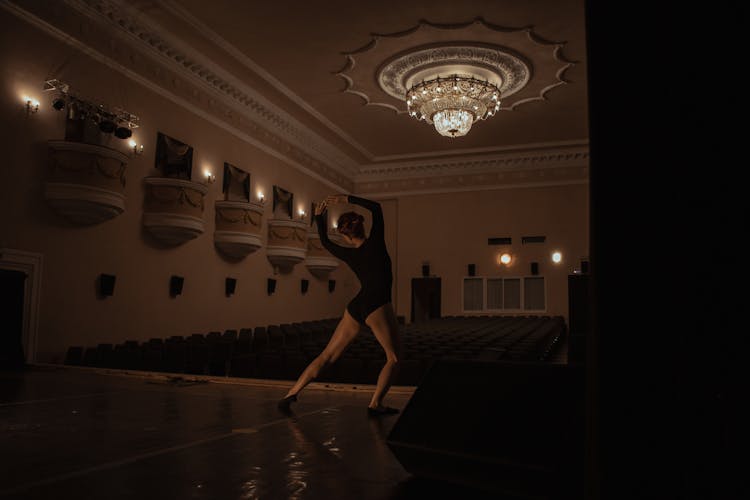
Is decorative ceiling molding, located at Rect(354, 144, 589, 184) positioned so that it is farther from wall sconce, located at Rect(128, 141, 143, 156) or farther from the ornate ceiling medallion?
wall sconce, located at Rect(128, 141, 143, 156)

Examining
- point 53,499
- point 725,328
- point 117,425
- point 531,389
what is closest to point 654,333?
point 725,328

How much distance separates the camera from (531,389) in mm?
1530

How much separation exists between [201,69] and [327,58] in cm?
255

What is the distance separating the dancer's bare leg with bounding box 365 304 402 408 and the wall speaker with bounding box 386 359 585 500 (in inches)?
48.3

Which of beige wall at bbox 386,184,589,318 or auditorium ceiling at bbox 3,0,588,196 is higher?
auditorium ceiling at bbox 3,0,588,196

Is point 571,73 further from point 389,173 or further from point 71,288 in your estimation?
point 71,288

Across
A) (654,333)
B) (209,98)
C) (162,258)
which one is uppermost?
(209,98)

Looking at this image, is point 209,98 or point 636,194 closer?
point 636,194

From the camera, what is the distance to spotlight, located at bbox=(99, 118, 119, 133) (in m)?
7.99

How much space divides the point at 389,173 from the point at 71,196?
1203cm

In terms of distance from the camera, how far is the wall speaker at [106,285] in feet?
28.6

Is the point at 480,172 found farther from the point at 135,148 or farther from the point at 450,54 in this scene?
the point at 135,148

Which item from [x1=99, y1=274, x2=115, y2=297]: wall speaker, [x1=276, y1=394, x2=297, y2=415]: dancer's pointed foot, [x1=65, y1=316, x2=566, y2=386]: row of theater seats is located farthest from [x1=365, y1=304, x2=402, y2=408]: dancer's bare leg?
[x1=99, y1=274, x2=115, y2=297]: wall speaker

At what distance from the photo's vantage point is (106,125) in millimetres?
8023
